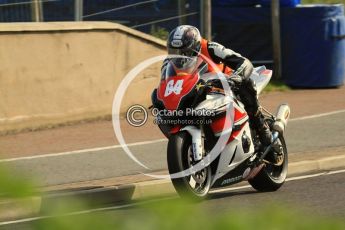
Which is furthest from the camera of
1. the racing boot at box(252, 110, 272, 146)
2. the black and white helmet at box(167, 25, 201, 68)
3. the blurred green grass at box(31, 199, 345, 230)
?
the racing boot at box(252, 110, 272, 146)

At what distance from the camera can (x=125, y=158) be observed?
34.4ft

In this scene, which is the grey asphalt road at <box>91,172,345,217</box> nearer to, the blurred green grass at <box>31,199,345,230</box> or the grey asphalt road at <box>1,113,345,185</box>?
the grey asphalt road at <box>1,113,345,185</box>

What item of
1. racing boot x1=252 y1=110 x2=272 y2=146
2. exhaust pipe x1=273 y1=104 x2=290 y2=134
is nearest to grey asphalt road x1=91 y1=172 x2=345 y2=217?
racing boot x1=252 y1=110 x2=272 y2=146

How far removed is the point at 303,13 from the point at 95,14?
391 centimetres

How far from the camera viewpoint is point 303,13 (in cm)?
1578

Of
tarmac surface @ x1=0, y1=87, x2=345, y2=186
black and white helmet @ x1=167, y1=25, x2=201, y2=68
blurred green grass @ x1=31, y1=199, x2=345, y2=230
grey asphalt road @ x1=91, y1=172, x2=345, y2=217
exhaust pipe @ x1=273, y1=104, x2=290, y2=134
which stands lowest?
tarmac surface @ x1=0, y1=87, x2=345, y2=186

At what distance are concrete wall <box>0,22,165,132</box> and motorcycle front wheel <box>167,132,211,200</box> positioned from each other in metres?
5.61

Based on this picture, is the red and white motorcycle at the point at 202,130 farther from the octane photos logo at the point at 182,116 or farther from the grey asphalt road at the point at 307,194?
the grey asphalt road at the point at 307,194

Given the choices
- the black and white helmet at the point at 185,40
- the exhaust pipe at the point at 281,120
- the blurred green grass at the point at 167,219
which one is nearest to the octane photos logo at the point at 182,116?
the black and white helmet at the point at 185,40

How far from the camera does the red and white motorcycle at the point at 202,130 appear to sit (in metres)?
7.08

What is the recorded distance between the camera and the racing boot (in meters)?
7.98

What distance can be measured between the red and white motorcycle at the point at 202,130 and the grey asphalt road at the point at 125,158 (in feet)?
→ 5.99

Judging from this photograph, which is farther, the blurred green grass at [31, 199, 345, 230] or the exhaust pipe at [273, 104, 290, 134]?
the exhaust pipe at [273, 104, 290, 134]

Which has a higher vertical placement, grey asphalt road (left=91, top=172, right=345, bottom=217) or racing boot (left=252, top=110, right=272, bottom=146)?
racing boot (left=252, top=110, right=272, bottom=146)
